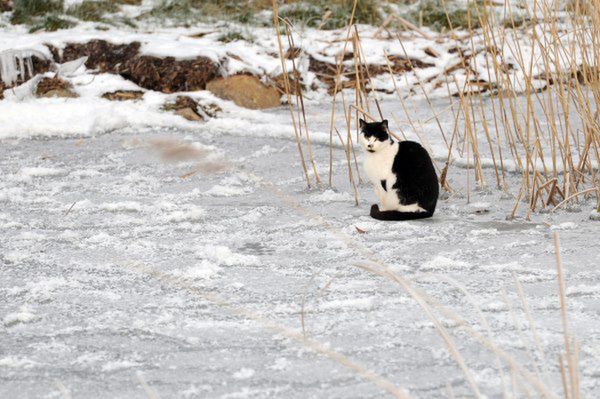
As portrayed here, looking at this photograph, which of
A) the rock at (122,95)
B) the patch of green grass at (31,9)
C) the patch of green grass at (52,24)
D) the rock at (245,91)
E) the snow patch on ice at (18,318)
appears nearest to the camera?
the snow patch on ice at (18,318)

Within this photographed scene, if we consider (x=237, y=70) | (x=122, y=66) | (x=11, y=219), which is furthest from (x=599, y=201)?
(x=122, y=66)

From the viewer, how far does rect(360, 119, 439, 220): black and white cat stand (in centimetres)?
290

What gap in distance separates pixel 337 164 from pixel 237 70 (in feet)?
5.31

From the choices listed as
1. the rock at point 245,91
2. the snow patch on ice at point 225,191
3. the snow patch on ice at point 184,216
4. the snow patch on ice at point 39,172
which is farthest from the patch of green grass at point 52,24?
the snow patch on ice at point 184,216

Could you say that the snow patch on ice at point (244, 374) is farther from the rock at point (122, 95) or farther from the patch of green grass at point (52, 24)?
the patch of green grass at point (52, 24)

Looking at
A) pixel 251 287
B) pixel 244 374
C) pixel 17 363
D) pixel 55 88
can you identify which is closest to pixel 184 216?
pixel 251 287

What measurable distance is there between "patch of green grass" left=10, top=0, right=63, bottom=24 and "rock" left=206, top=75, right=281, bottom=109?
1.67m

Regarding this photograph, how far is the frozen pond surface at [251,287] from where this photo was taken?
178 cm

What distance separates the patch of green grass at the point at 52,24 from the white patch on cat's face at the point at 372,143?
3.50 m

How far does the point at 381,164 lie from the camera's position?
2.94 m

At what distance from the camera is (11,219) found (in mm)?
3074

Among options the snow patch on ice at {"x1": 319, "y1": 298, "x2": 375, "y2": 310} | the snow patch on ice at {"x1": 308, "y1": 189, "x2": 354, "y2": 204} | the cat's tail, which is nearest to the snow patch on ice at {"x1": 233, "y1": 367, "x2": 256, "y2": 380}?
the snow patch on ice at {"x1": 319, "y1": 298, "x2": 375, "y2": 310}

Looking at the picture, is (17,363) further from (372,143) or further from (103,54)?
(103,54)

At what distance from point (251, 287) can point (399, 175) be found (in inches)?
30.8
